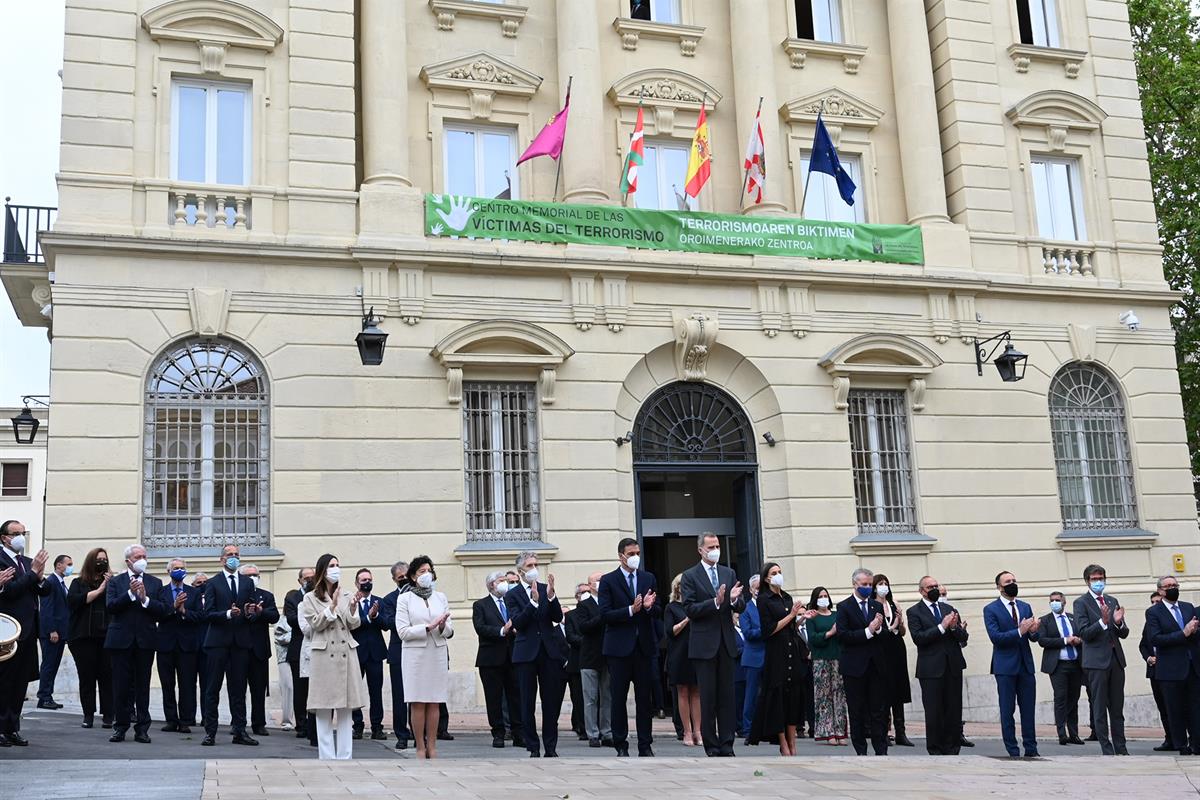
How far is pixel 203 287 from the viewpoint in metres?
16.8

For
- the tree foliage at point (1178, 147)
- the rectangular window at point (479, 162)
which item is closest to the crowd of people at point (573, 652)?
the rectangular window at point (479, 162)

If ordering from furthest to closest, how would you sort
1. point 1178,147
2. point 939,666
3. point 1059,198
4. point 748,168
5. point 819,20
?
point 1178,147 → point 1059,198 → point 819,20 → point 748,168 → point 939,666

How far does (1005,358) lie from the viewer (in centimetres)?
1883

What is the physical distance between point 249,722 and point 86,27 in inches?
381

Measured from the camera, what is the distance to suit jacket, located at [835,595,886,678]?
12.6 m

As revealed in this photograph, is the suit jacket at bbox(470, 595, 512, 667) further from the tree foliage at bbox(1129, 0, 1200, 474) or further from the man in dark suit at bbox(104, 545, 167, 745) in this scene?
the tree foliage at bbox(1129, 0, 1200, 474)

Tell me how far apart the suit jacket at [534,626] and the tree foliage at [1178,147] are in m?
20.4

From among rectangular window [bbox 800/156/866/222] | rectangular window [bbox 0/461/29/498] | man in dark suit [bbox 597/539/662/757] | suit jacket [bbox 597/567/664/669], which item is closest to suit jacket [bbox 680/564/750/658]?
man in dark suit [bbox 597/539/662/757]

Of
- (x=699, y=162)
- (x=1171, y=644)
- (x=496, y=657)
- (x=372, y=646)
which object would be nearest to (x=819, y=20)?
(x=699, y=162)

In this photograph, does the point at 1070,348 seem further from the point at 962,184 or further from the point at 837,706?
the point at 837,706

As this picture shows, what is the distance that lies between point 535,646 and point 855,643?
3327 millimetres

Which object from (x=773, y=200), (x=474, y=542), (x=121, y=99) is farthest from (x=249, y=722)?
Result: (x=773, y=200)

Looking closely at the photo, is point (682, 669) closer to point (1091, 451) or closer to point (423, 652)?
point (423, 652)

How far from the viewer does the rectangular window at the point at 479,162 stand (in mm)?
19078
